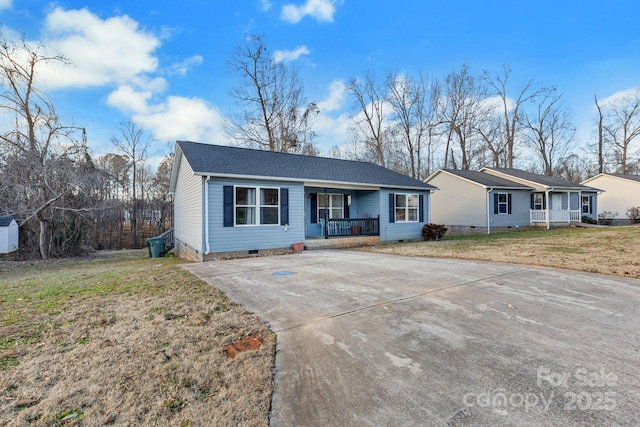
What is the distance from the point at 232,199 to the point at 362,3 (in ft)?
34.9

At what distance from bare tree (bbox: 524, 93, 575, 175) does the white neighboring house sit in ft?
19.3

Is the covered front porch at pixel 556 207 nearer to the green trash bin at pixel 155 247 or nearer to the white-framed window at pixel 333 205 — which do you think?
the white-framed window at pixel 333 205

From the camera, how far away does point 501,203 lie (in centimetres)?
1898

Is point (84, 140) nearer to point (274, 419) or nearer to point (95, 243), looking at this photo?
point (95, 243)

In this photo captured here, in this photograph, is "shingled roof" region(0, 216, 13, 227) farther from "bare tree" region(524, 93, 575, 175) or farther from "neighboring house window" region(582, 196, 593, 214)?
"bare tree" region(524, 93, 575, 175)

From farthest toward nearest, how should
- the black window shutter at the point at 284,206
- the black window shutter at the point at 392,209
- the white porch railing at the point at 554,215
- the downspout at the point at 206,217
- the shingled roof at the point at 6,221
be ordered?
the white porch railing at the point at 554,215, the shingled roof at the point at 6,221, the black window shutter at the point at 392,209, the black window shutter at the point at 284,206, the downspout at the point at 206,217

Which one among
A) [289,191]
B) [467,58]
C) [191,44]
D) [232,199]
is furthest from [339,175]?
[467,58]

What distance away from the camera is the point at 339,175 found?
1314 centimetres

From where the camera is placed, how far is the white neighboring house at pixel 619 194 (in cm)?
2358

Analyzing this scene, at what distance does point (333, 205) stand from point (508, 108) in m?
23.9

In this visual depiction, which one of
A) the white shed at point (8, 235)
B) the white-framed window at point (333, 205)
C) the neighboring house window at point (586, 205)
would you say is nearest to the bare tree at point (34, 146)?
the white shed at point (8, 235)

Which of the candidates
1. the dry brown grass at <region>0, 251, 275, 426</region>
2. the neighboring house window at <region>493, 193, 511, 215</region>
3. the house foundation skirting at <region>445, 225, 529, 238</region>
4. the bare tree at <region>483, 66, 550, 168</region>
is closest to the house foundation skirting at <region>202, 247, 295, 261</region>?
the dry brown grass at <region>0, 251, 275, 426</region>

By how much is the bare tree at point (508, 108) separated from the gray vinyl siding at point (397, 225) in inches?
707

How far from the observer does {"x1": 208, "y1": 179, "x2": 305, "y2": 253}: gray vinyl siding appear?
32.0ft
